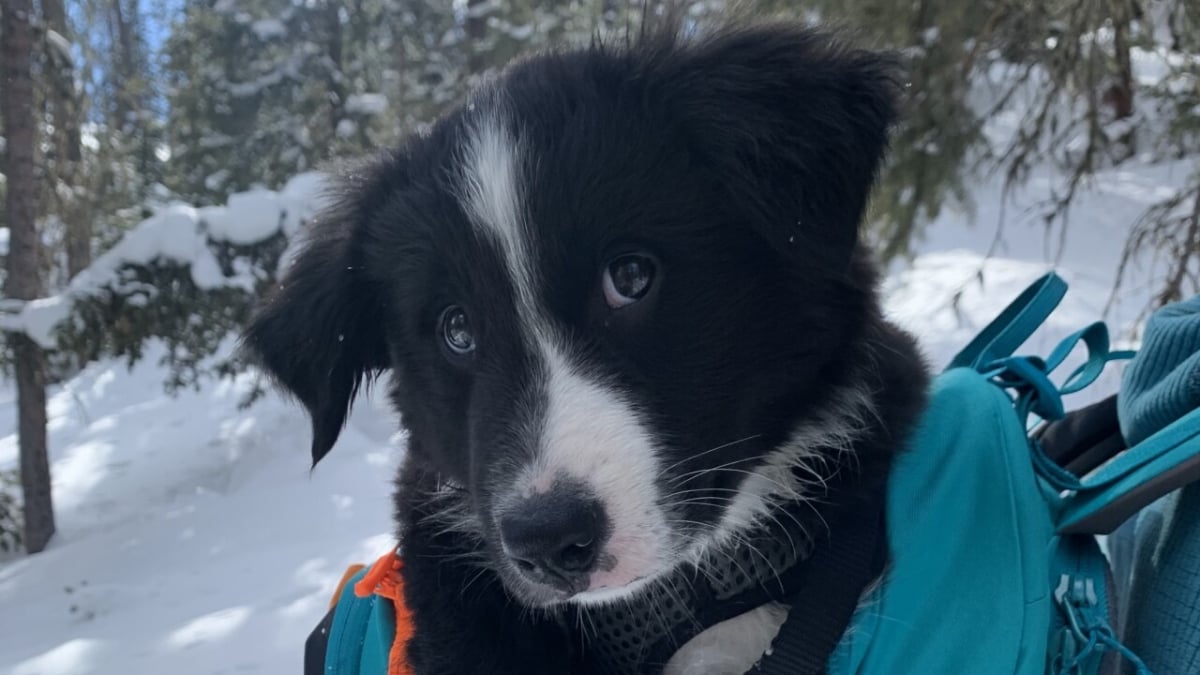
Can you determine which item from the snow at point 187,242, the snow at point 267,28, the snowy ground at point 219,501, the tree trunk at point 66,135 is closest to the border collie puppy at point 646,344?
the snowy ground at point 219,501

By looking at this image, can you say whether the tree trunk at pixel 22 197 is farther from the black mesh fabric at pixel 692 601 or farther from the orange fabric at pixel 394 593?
the black mesh fabric at pixel 692 601

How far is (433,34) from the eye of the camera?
12.8 metres

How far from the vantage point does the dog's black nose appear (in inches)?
54.9

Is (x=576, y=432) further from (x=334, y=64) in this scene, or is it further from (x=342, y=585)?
(x=334, y=64)

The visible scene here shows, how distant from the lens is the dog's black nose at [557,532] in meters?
1.40

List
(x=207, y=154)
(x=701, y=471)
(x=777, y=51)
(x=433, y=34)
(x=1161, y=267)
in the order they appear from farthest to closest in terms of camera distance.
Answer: (x=433, y=34) < (x=207, y=154) < (x=1161, y=267) < (x=777, y=51) < (x=701, y=471)

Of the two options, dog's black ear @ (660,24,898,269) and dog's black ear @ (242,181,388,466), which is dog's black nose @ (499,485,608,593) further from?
dog's black ear @ (242,181,388,466)

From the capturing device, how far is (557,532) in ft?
4.56

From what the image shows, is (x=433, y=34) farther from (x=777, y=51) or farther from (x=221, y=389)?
(x=777, y=51)

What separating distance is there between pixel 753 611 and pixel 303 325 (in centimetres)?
109

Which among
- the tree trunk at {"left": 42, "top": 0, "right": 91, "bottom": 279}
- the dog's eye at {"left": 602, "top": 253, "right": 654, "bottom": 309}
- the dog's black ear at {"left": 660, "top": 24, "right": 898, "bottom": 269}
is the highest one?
the dog's black ear at {"left": 660, "top": 24, "right": 898, "bottom": 269}

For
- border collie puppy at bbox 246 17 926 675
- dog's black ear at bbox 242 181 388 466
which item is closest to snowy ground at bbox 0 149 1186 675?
dog's black ear at bbox 242 181 388 466

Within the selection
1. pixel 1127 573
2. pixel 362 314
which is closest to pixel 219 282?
pixel 362 314

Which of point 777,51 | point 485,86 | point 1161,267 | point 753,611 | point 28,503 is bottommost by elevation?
point 28,503
